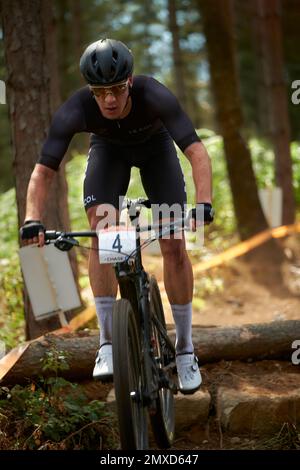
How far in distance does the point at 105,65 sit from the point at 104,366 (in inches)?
77.2

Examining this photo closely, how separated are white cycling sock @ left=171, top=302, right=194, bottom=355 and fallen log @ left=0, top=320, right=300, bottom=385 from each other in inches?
30.4

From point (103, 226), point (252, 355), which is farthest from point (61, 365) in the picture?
point (252, 355)

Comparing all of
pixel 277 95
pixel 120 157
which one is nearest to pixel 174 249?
pixel 120 157

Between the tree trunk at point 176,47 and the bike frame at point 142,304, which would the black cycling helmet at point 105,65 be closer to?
the bike frame at point 142,304

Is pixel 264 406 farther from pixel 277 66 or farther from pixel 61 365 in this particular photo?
pixel 277 66

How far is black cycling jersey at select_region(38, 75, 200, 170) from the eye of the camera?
4.63m

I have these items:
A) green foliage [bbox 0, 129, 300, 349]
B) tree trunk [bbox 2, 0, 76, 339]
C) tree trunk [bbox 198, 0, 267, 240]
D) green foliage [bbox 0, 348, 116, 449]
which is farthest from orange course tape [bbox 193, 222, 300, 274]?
green foliage [bbox 0, 348, 116, 449]

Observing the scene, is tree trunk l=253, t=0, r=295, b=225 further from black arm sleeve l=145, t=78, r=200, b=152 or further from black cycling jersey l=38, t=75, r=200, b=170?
black arm sleeve l=145, t=78, r=200, b=152

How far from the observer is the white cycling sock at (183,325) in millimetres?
5109

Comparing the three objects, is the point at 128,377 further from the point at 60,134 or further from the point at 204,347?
the point at 204,347

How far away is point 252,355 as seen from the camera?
6.17 m

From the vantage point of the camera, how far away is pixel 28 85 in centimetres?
678

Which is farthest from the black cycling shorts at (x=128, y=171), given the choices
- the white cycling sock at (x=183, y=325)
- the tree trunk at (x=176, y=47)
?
the tree trunk at (x=176, y=47)

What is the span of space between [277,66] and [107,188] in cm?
863
